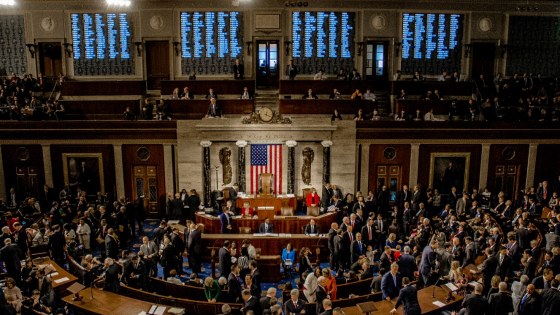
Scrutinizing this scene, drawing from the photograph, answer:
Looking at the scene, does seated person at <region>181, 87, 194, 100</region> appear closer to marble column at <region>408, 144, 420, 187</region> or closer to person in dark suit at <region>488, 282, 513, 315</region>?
marble column at <region>408, 144, 420, 187</region>

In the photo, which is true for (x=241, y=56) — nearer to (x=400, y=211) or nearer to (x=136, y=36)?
(x=136, y=36)

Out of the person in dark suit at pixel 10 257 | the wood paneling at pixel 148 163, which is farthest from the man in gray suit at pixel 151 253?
the wood paneling at pixel 148 163

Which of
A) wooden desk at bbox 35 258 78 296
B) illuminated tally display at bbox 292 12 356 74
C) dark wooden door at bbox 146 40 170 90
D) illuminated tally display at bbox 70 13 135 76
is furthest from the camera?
dark wooden door at bbox 146 40 170 90

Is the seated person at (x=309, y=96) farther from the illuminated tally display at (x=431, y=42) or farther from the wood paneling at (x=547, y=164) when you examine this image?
the wood paneling at (x=547, y=164)

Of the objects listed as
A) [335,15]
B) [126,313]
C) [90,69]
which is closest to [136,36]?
[90,69]

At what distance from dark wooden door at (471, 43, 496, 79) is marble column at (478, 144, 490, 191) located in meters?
5.27

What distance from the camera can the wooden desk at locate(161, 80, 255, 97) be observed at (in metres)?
18.7

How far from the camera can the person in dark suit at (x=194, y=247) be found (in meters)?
11.8

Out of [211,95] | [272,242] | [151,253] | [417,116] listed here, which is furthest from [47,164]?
[417,116]

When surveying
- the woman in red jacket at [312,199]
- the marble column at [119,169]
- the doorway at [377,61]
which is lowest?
the woman in red jacket at [312,199]

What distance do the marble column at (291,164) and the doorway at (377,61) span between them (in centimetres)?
653

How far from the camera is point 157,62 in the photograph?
67.2 feet

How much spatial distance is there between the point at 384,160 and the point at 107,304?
11.3 m

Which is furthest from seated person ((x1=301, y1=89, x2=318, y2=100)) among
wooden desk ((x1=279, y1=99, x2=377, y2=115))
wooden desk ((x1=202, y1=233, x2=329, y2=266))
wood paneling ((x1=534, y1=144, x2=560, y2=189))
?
wood paneling ((x1=534, y1=144, x2=560, y2=189))
